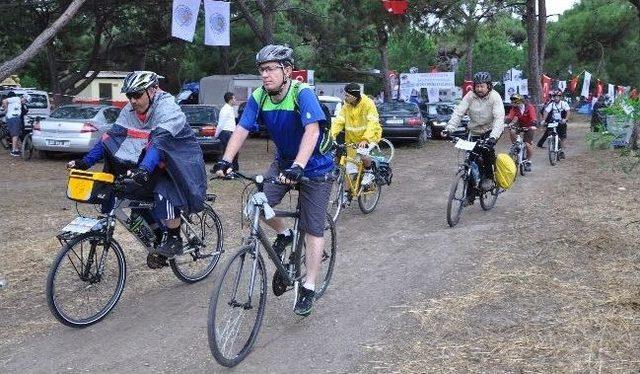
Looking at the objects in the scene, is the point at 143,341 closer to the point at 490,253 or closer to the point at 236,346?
the point at 236,346

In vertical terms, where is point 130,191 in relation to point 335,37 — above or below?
below

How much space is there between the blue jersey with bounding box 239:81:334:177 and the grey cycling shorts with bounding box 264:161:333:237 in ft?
0.26

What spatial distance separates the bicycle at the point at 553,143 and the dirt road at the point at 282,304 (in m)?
6.47

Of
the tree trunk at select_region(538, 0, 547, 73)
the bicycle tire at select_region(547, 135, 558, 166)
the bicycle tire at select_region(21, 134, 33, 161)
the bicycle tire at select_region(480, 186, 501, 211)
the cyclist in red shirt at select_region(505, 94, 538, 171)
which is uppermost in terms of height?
the tree trunk at select_region(538, 0, 547, 73)

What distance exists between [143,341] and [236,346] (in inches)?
31.6

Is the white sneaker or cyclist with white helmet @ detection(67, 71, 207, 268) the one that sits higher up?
cyclist with white helmet @ detection(67, 71, 207, 268)

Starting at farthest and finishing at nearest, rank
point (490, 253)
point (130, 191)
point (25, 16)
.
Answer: point (25, 16)
point (490, 253)
point (130, 191)

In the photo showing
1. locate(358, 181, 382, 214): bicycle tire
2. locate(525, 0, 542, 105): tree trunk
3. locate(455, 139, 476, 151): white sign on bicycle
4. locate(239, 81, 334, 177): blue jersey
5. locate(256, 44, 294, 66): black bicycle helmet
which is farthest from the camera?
locate(525, 0, 542, 105): tree trunk

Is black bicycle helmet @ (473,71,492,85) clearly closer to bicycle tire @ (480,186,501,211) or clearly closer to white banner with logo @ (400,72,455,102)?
bicycle tire @ (480,186,501,211)

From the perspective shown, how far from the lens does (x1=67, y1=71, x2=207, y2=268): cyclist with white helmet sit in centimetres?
536

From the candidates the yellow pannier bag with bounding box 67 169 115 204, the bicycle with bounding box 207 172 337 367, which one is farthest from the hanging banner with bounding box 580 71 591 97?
the yellow pannier bag with bounding box 67 169 115 204

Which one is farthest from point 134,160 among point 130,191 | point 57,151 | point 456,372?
point 57,151

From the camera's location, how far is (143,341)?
491 cm

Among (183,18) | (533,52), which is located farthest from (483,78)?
(533,52)
